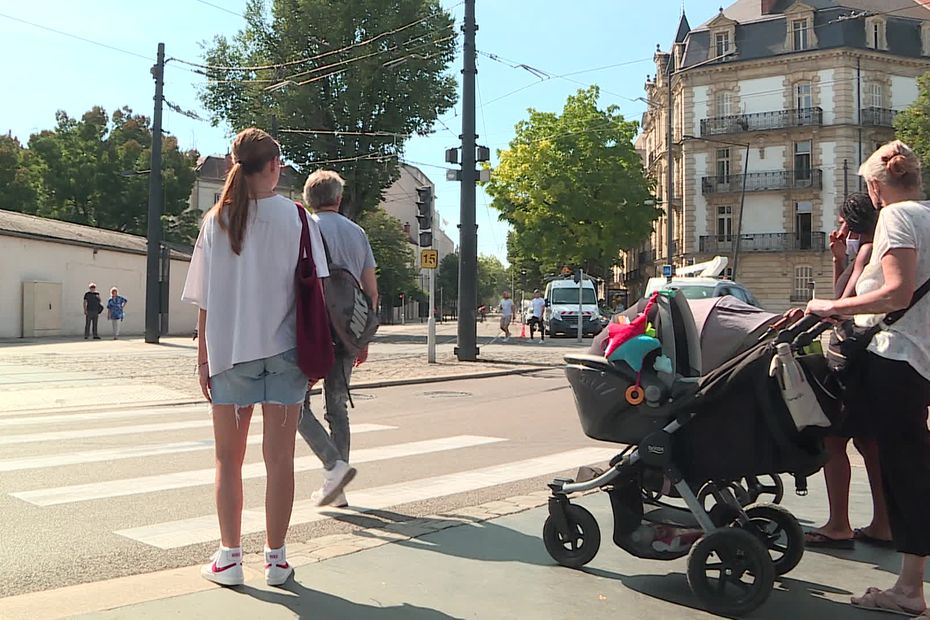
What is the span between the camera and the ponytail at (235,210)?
3736 millimetres

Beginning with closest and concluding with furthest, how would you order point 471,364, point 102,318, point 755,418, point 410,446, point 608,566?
1. point 755,418
2. point 608,566
3. point 410,446
4. point 471,364
5. point 102,318

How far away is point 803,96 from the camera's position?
52781 mm

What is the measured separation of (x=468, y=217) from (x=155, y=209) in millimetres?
9579

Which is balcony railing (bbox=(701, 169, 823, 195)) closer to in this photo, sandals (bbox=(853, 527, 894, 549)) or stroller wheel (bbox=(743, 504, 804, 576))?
sandals (bbox=(853, 527, 894, 549))

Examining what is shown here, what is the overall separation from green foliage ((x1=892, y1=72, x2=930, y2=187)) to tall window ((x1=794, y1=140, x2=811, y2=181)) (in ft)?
17.2

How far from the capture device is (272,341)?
148 inches

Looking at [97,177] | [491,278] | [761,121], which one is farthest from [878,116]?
[491,278]

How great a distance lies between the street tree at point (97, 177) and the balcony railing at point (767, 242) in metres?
35.3

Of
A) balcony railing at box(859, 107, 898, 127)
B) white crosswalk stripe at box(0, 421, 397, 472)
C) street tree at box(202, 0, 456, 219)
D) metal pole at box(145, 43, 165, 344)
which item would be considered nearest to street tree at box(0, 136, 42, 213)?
street tree at box(202, 0, 456, 219)

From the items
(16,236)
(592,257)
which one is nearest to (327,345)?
(16,236)

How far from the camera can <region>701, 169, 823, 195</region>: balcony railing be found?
53.2 meters

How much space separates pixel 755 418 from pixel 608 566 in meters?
1.13

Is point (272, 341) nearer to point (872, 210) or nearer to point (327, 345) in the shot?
point (327, 345)

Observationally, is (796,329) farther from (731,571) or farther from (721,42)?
(721,42)
